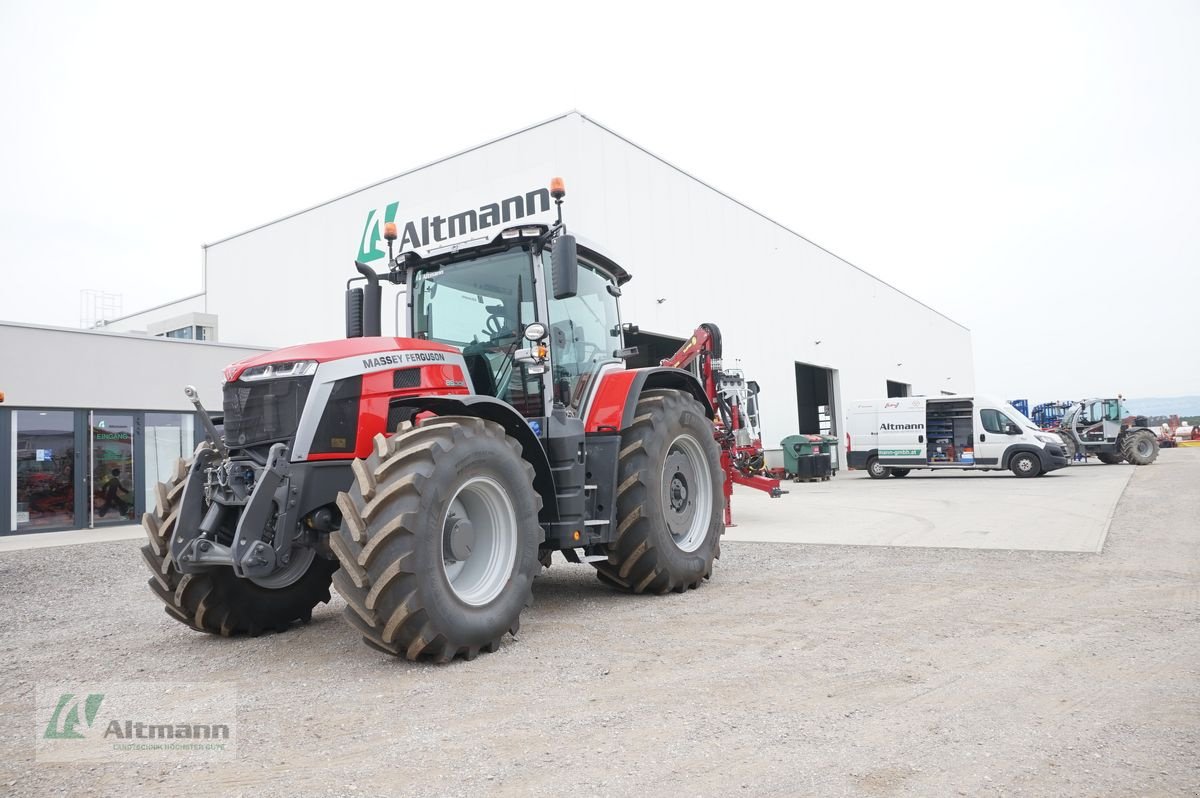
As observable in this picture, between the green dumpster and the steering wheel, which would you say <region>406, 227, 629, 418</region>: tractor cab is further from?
the green dumpster

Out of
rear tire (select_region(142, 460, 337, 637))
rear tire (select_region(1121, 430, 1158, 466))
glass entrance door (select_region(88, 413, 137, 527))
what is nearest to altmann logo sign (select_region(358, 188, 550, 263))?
glass entrance door (select_region(88, 413, 137, 527))

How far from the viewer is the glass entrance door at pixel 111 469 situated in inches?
603

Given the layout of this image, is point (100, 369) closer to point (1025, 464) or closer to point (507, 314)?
point (507, 314)

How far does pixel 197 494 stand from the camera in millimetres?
4605

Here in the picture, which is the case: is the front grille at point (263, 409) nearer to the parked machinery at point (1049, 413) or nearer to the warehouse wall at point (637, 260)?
the warehouse wall at point (637, 260)

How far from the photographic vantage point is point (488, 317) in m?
5.83

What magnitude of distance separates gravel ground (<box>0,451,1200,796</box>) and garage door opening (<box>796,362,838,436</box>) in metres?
24.9

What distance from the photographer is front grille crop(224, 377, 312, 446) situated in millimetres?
4523

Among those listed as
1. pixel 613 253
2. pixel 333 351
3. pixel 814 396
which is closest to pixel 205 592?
pixel 333 351

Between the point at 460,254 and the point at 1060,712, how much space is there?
4622mm

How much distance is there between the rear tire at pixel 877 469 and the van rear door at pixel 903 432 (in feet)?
0.59

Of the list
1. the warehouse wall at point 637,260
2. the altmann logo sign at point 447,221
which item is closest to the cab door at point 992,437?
the warehouse wall at point 637,260

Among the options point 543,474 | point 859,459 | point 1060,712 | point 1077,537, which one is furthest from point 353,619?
point 859,459

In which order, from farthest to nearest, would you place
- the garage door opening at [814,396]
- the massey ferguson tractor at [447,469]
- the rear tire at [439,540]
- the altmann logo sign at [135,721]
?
1. the garage door opening at [814,396]
2. the massey ferguson tractor at [447,469]
3. the rear tire at [439,540]
4. the altmann logo sign at [135,721]
